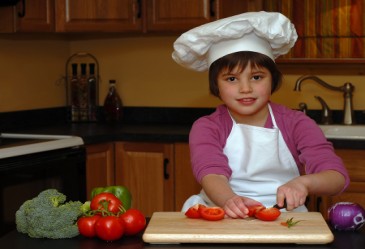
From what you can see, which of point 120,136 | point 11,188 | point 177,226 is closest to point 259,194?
point 177,226

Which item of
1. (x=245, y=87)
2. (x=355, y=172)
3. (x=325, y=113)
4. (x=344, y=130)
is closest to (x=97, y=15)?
(x=325, y=113)

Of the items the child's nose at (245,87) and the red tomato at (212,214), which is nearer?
the red tomato at (212,214)

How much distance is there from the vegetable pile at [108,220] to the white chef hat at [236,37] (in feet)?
1.72

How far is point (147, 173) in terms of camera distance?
369cm

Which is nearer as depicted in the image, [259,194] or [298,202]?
[298,202]

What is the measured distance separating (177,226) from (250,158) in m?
0.59

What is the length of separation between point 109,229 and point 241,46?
70cm

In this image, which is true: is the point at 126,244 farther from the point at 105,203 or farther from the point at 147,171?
the point at 147,171

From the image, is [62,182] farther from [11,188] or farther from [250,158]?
[250,158]

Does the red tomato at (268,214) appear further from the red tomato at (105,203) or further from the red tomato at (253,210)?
the red tomato at (105,203)

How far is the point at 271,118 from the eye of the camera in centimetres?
224

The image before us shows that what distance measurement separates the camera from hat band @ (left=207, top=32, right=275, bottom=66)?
208 cm

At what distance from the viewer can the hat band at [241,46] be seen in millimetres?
2084

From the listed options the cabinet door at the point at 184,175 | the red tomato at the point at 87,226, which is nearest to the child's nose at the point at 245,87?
the red tomato at the point at 87,226
